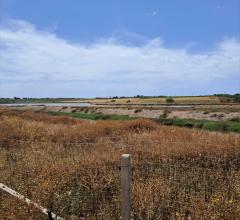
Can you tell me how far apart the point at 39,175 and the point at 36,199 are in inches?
61.5

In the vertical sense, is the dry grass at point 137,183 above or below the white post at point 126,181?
below

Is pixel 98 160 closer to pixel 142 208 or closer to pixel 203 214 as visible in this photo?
pixel 142 208

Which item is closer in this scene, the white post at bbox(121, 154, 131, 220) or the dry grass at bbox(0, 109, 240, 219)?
the white post at bbox(121, 154, 131, 220)

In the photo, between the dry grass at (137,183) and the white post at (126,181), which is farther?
the dry grass at (137,183)

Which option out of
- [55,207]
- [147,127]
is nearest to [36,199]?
[55,207]

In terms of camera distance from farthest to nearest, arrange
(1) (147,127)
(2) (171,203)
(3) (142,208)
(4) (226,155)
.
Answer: (1) (147,127)
(4) (226,155)
(2) (171,203)
(3) (142,208)

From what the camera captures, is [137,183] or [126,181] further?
[137,183]

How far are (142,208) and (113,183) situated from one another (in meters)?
2.15

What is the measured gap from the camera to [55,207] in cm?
769

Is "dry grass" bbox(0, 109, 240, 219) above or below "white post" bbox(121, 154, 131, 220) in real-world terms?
below

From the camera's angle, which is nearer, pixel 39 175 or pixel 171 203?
pixel 171 203

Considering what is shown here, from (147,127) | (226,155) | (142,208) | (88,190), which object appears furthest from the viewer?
(147,127)

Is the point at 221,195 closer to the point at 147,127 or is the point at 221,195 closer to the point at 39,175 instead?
the point at 39,175

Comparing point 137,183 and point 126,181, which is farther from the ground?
point 126,181
